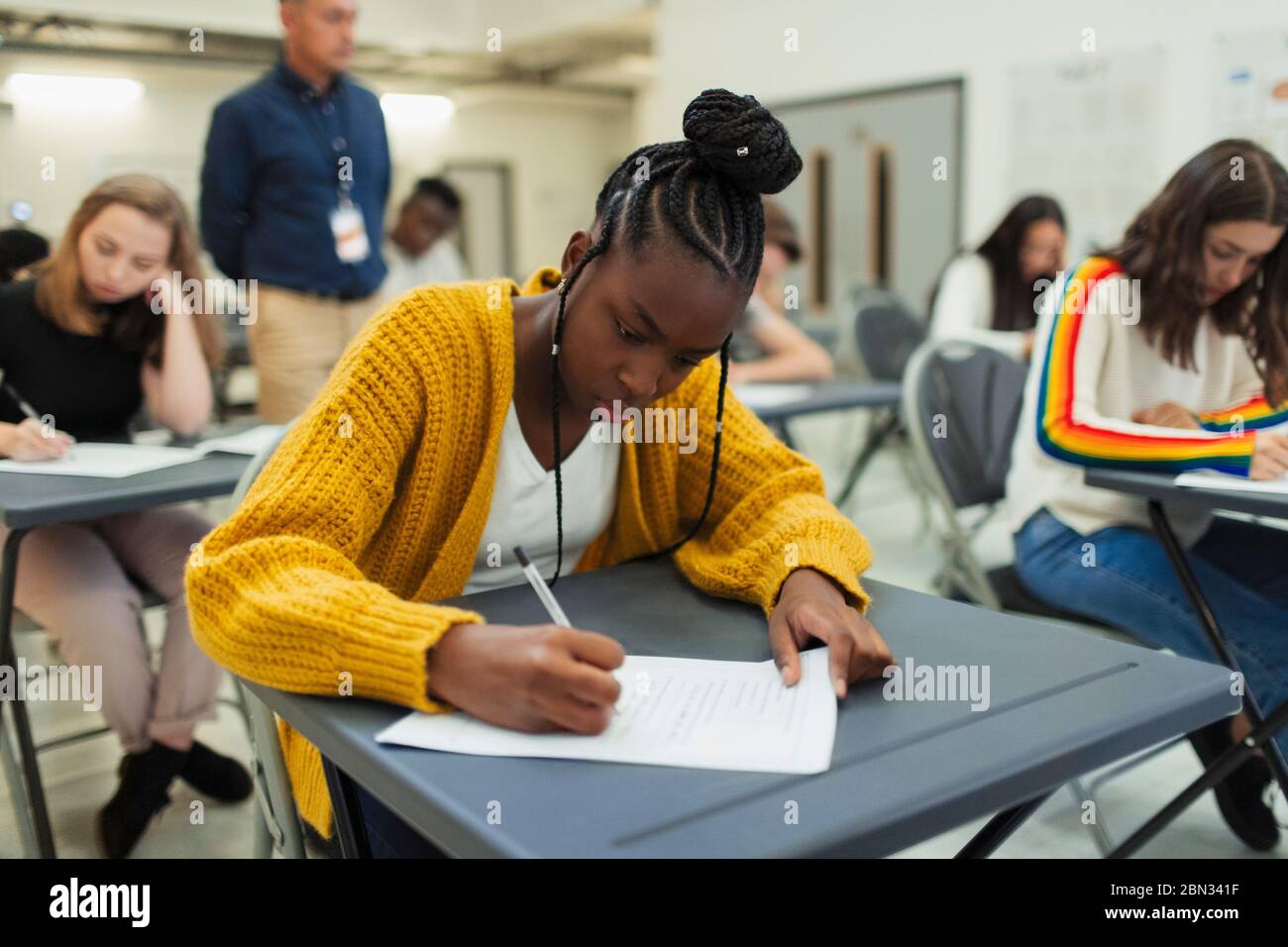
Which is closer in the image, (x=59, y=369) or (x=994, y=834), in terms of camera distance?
(x=994, y=834)

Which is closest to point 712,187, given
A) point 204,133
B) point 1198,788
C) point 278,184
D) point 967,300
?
point 1198,788

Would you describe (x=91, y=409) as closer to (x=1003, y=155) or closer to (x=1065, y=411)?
(x=1065, y=411)

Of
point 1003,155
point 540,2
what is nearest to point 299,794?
point 1003,155

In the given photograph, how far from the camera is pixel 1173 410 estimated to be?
5.94 ft

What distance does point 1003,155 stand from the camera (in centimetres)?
528

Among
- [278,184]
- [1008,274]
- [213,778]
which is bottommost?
[213,778]

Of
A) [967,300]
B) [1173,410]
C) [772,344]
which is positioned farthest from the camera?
[967,300]

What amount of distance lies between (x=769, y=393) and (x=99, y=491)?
176cm

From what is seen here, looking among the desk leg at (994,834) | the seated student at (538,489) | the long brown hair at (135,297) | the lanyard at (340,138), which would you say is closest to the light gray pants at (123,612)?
the long brown hair at (135,297)

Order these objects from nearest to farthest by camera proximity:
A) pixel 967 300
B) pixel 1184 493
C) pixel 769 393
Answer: pixel 1184 493 → pixel 769 393 → pixel 967 300

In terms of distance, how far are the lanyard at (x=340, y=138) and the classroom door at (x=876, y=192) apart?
123 inches

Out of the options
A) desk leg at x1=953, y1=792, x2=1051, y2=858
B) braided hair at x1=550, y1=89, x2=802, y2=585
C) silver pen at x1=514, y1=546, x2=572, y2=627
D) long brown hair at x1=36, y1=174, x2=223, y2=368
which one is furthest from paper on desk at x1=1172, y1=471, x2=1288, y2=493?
long brown hair at x1=36, y1=174, x2=223, y2=368

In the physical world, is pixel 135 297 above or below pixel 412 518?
above

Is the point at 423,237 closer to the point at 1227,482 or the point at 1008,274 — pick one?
the point at 1008,274
